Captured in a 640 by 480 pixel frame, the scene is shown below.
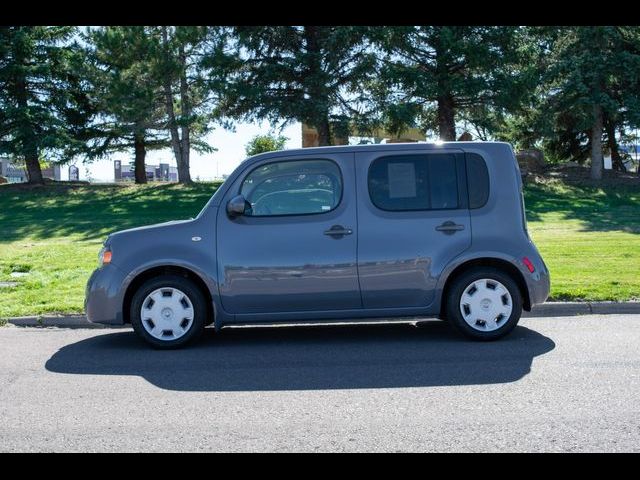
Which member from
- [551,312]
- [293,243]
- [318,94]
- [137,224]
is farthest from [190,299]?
[318,94]

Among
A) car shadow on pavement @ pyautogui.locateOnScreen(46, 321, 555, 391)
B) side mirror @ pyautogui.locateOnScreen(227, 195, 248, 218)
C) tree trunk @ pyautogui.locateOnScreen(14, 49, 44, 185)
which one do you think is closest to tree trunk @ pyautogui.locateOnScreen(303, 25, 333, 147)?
tree trunk @ pyautogui.locateOnScreen(14, 49, 44, 185)

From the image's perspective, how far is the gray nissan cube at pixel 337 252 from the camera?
7.32 m

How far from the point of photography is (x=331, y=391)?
→ 224 inches

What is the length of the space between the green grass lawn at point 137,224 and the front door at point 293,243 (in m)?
2.86

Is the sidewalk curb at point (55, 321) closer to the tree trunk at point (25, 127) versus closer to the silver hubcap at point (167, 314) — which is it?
the silver hubcap at point (167, 314)

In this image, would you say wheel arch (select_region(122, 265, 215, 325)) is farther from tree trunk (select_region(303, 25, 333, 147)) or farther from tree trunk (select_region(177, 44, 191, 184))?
tree trunk (select_region(177, 44, 191, 184))

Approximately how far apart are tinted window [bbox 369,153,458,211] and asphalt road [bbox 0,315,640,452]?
4.50 ft

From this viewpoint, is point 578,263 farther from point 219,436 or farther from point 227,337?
point 219,436

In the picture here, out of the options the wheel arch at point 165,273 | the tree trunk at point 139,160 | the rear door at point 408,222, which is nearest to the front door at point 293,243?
the rear door at point 408,222

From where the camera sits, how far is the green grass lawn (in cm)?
1012

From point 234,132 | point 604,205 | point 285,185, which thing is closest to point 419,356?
point 285,185

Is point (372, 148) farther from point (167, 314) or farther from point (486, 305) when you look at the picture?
point (167, 314)
